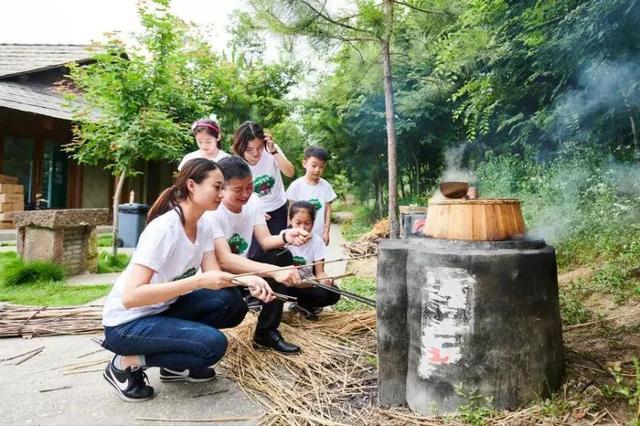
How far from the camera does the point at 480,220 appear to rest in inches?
86.4

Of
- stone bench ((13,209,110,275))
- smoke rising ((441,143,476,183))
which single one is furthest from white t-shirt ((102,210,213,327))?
smoke rising ((441,143,476,183))

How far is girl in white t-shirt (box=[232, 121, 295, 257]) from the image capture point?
3.82 metres

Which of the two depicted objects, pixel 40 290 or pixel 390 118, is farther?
pixel 390 118

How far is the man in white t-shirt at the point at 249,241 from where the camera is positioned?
2881 mm

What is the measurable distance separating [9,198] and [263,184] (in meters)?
8.97

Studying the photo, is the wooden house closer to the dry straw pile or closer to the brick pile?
the brick pile

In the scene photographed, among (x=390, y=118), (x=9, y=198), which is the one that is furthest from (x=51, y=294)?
(x=9, y=198)

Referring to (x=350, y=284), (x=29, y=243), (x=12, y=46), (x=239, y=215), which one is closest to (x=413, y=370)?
(x=239, y=215)

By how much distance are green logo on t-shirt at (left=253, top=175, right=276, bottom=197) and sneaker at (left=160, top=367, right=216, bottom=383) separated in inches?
73.2

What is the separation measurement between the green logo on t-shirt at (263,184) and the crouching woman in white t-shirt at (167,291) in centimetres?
152

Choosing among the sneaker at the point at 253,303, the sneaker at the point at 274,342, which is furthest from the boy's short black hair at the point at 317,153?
the sneaker at the point at 274,342

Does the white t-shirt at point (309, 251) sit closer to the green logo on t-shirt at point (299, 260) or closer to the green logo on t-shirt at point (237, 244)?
the green logo on t-shirt at point (299, 260)

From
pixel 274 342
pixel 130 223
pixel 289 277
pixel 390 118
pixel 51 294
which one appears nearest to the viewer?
pixel 289 277

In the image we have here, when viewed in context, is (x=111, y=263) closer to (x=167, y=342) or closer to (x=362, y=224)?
(x=167, y=342)
